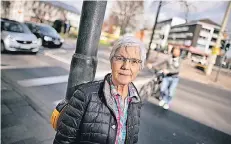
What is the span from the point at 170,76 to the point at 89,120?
5.10m

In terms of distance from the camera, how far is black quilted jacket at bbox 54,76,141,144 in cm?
153

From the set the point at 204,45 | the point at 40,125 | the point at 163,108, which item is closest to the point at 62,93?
the point at 40,125

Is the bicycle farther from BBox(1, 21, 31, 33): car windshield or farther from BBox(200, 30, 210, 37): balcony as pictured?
BBox(200, 30, 210, 37): balcony

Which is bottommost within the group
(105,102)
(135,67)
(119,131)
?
(119,131)

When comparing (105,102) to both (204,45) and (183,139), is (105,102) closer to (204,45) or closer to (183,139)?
(183,139)

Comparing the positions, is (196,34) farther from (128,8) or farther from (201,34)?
(128,8)

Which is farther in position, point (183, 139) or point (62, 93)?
point (62, 93)

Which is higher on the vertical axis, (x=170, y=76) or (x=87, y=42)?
(x=87, y=42)

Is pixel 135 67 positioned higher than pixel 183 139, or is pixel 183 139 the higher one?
pixel 135 67

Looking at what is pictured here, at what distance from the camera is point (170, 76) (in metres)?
6.31

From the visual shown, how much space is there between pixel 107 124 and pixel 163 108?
17.0 feet

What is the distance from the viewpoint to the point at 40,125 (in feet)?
12.9

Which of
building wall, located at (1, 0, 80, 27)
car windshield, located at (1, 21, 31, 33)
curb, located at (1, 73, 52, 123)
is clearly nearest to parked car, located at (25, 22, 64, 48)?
car windshield, located at (1, 21, 31, 33)

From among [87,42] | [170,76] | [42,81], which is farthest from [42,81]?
[87,42]
